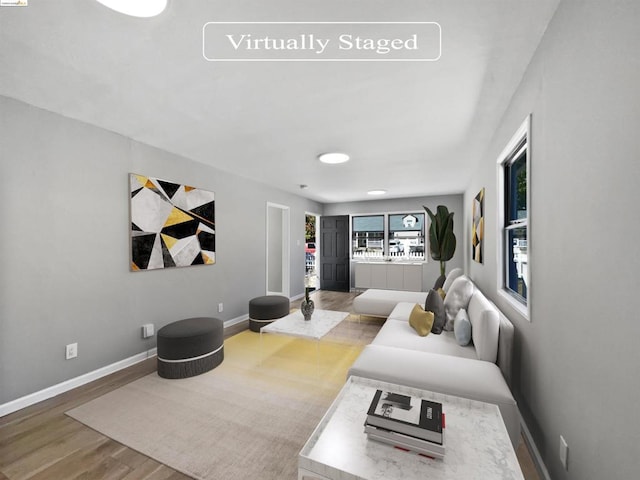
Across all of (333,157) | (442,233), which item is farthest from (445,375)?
(442,233)

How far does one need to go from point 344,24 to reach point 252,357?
3.07m

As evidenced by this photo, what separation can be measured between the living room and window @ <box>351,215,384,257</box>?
352 cm

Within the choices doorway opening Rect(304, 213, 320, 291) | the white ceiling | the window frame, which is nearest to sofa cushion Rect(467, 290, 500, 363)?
the white ceiling

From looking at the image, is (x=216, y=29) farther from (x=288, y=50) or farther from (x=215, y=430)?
(x=215, y=430)

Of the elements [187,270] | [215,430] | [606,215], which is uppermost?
[606,215]

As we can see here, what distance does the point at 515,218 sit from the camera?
234 cm

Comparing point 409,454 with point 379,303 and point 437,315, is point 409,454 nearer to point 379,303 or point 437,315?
point 437,315

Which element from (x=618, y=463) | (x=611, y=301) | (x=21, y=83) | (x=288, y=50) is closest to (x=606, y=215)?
(x=611, y=301)

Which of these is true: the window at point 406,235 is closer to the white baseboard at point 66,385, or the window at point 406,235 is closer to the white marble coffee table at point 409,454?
the white baseboard at point 66,385

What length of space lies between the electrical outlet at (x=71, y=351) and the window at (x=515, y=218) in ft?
12.3

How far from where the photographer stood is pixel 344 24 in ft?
4.69

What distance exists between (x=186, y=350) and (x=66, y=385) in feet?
3.31

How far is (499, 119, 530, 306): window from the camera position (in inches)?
80.7

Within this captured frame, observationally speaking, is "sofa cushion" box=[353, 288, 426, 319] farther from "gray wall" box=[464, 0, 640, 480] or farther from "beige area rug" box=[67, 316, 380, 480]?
"gray wall" box=[464, 0, 640, 480]
